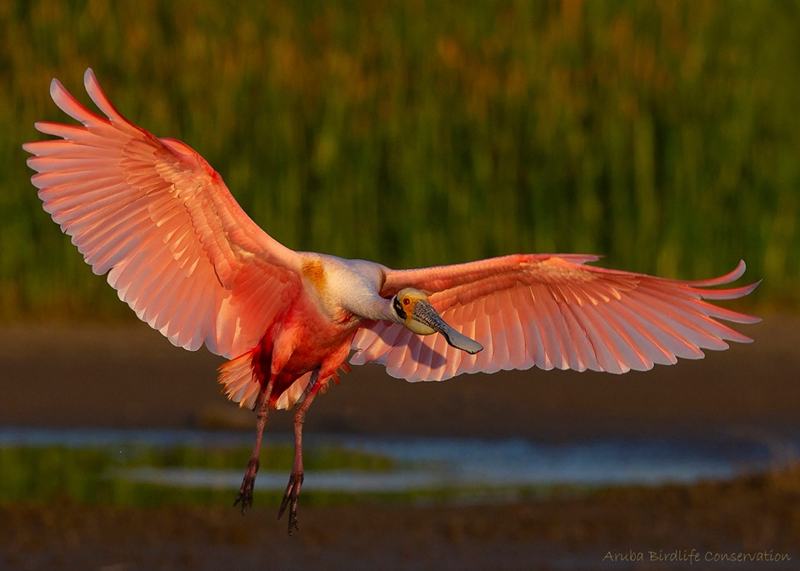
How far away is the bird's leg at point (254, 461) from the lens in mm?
6953

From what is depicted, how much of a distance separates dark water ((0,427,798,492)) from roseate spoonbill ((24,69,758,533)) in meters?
3.32

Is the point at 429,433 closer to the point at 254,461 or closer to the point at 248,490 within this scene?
the point at 254,461

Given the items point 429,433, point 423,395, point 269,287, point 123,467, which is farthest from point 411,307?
point 423,395

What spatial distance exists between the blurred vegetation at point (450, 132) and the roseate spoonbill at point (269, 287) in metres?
7.87

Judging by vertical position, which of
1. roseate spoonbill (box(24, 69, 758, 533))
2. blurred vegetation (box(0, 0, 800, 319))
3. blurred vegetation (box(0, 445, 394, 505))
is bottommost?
blurred vegetation (box(0, 445, 394, 505))

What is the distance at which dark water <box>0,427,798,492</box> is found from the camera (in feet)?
38.5

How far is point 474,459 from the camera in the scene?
1262cm

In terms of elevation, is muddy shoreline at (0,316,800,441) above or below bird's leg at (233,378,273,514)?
below

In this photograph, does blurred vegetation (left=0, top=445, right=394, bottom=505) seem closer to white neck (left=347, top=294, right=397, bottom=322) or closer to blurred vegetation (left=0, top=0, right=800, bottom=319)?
blurred vegetation (left=0, top=0, right=800, bottom=319)

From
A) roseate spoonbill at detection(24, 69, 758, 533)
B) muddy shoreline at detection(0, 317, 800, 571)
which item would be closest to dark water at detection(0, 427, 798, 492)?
muddy shoreline at detection(0, 317, 800, 571)

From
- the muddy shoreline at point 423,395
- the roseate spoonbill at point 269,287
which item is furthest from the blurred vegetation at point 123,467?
the roseate spoonbill at point 269,287

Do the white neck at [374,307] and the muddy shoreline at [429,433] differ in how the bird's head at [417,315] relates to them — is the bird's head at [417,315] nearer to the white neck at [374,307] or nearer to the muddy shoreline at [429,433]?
the white neck at [374,307]

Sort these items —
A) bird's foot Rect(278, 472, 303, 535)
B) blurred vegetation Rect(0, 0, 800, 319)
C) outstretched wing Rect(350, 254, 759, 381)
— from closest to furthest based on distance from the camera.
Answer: bird's foot Rect(278, 472, 303, 535) < outstretched wing Rect(350, 254, 759, 381) < blurred vegetation Rect(0, 0, 800, 319)


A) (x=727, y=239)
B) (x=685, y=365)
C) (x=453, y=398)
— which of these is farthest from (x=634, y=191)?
(x=453, y=398)
